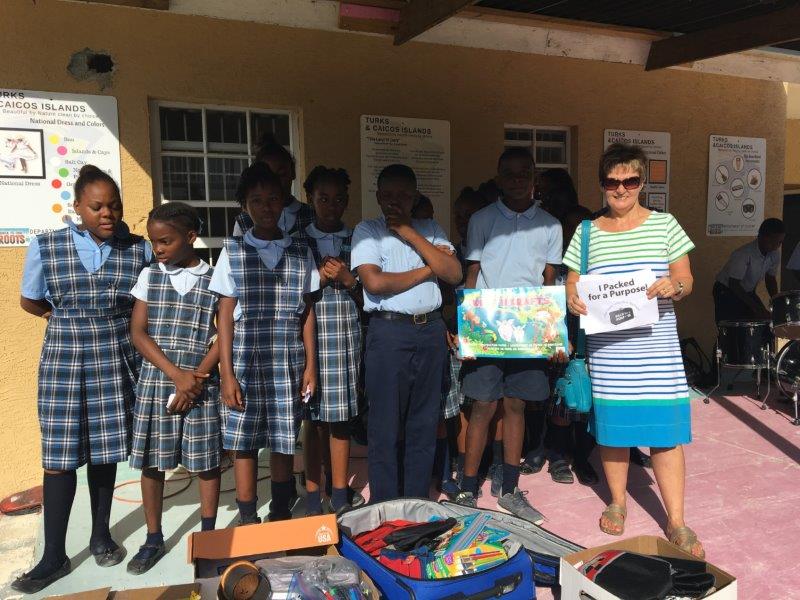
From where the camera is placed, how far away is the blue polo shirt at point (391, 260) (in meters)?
3.11

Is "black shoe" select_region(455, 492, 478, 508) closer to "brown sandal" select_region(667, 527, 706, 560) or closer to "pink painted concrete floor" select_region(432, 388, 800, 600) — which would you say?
"pink painted concrete floor" select_region(432, 388, 800, 600)

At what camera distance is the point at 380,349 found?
3148mm

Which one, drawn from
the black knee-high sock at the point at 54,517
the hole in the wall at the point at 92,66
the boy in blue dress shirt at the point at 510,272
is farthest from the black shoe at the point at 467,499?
the hole in the wall at the point at 92,66

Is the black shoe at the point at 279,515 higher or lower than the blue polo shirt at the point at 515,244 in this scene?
lower

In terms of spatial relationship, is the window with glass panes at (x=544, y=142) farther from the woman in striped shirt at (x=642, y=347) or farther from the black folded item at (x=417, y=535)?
the black folded item at (x=417, y=535)

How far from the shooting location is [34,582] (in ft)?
9.43

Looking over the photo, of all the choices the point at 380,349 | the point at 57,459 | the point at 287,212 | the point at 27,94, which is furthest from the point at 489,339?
the point at 27,94

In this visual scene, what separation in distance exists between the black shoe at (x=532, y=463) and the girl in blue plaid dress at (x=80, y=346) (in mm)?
2532

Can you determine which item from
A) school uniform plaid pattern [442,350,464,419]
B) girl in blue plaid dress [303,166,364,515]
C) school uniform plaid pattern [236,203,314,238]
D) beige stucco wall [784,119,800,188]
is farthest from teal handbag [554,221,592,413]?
beige stucco wall [784,119,800,188]

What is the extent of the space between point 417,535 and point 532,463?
1.77 meters

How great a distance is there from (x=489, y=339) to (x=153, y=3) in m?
3.32

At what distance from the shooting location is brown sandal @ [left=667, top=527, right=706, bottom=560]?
3010 mm

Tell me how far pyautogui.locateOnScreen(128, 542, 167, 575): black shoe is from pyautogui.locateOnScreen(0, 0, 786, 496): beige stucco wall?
1.80 meters

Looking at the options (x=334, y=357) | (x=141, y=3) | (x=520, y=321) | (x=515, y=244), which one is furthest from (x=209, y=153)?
(x=520, y=321)
